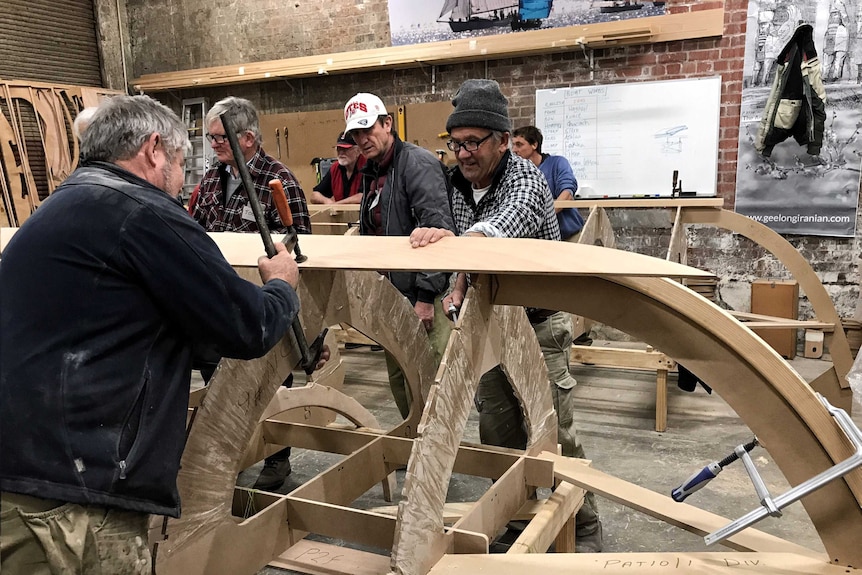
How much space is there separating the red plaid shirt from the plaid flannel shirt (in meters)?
0.88

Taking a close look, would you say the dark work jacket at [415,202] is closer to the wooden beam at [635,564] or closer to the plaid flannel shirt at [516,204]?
the plaid flannel shirt at [516,204]

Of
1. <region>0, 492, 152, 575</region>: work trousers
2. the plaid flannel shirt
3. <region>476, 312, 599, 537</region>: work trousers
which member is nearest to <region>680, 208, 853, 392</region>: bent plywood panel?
<region>476, 312, 599, 537</region>: work trousers

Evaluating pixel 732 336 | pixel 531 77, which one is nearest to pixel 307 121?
pixel 531 77

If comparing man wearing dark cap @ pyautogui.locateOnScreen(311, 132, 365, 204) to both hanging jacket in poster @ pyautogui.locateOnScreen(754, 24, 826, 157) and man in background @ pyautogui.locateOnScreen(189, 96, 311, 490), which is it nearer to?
man in background @ pyautogui.locateOnScreen(189, 96, 311, 490)

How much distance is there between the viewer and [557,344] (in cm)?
284

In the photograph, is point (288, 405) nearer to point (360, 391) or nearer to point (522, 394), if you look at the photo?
point (522, 394)

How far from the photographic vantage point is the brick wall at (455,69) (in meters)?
5.75

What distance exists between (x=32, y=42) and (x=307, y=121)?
3.47m

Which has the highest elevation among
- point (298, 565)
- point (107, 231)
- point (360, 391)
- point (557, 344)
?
point (107, 231)

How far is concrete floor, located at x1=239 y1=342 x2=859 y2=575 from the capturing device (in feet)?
9.63

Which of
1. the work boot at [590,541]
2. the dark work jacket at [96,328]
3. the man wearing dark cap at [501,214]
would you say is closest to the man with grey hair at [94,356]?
the dark work jacket at [96,328]

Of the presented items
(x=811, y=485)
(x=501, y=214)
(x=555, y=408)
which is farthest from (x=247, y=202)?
(x=811, y=485)

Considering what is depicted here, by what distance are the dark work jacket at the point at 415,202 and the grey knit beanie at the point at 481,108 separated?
63 centimetres

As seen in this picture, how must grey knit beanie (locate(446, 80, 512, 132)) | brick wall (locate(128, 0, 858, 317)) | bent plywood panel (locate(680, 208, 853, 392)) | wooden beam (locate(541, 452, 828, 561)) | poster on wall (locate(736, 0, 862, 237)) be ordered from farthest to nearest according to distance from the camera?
brick wall (locate(128, 0, 858, 317))
poster on wall (locate(736, 0, 862, 237))
bent plywood panel (locate(680, 208, 853, 392))
grey knit beanie (locate(446, 80, 512, 132))
wooden beam (locate(541, 452, 828, 561))
